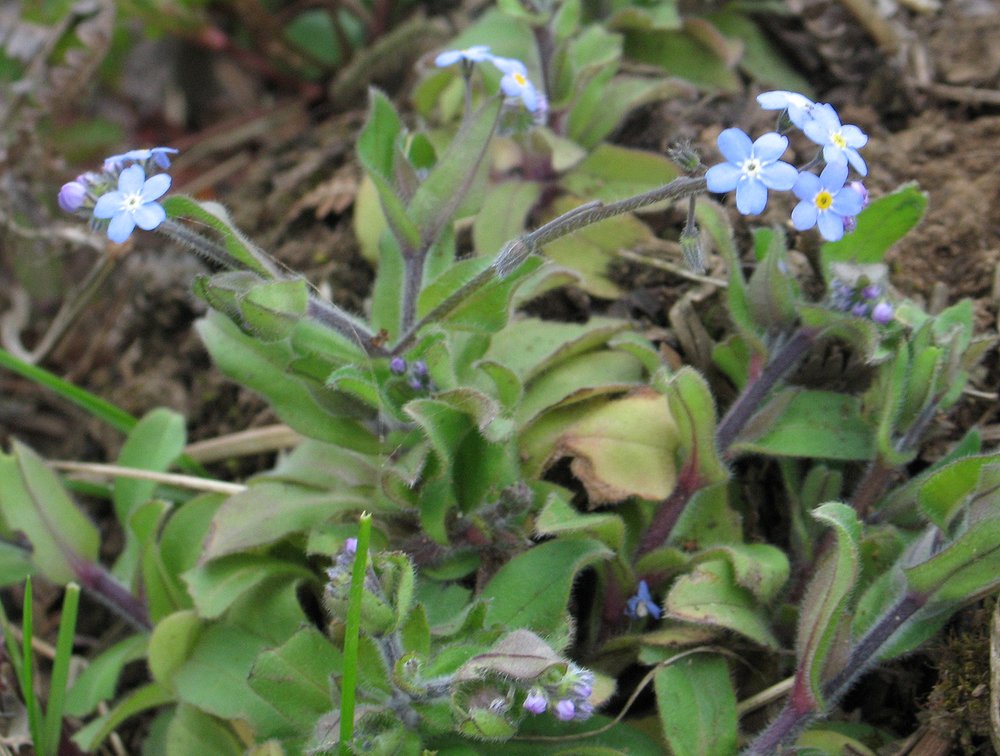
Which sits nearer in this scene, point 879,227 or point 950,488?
point 950,488

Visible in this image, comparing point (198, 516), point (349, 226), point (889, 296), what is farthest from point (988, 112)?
point (198, 516)

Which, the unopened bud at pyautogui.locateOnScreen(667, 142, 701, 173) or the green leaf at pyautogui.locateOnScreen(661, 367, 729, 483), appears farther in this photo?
the green leaf at pyautogui.locateOnScreen(661, 367, 729, 483)

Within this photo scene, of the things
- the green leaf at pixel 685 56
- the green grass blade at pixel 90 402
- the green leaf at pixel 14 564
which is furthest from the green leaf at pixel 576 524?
the green leaf at pixel 685 56

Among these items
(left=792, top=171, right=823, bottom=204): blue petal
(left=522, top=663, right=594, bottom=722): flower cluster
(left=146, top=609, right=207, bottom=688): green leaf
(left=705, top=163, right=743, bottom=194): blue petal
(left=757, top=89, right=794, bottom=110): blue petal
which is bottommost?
(left=146, top=609, right=207, bottom=688): green leaf

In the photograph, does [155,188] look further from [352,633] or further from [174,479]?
[174,479]

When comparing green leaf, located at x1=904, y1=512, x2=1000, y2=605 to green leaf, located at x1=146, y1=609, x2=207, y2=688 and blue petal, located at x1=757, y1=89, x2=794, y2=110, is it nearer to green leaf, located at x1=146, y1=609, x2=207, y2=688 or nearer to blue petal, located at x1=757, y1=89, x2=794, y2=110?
blue petal, located at x1=757, y1=89, x2=794, y2=110

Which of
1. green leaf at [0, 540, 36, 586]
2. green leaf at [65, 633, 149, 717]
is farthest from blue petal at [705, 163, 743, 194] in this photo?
green leaf at [0, 540, 36, 586]

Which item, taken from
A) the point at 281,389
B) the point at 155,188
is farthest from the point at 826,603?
the point at 155,188
